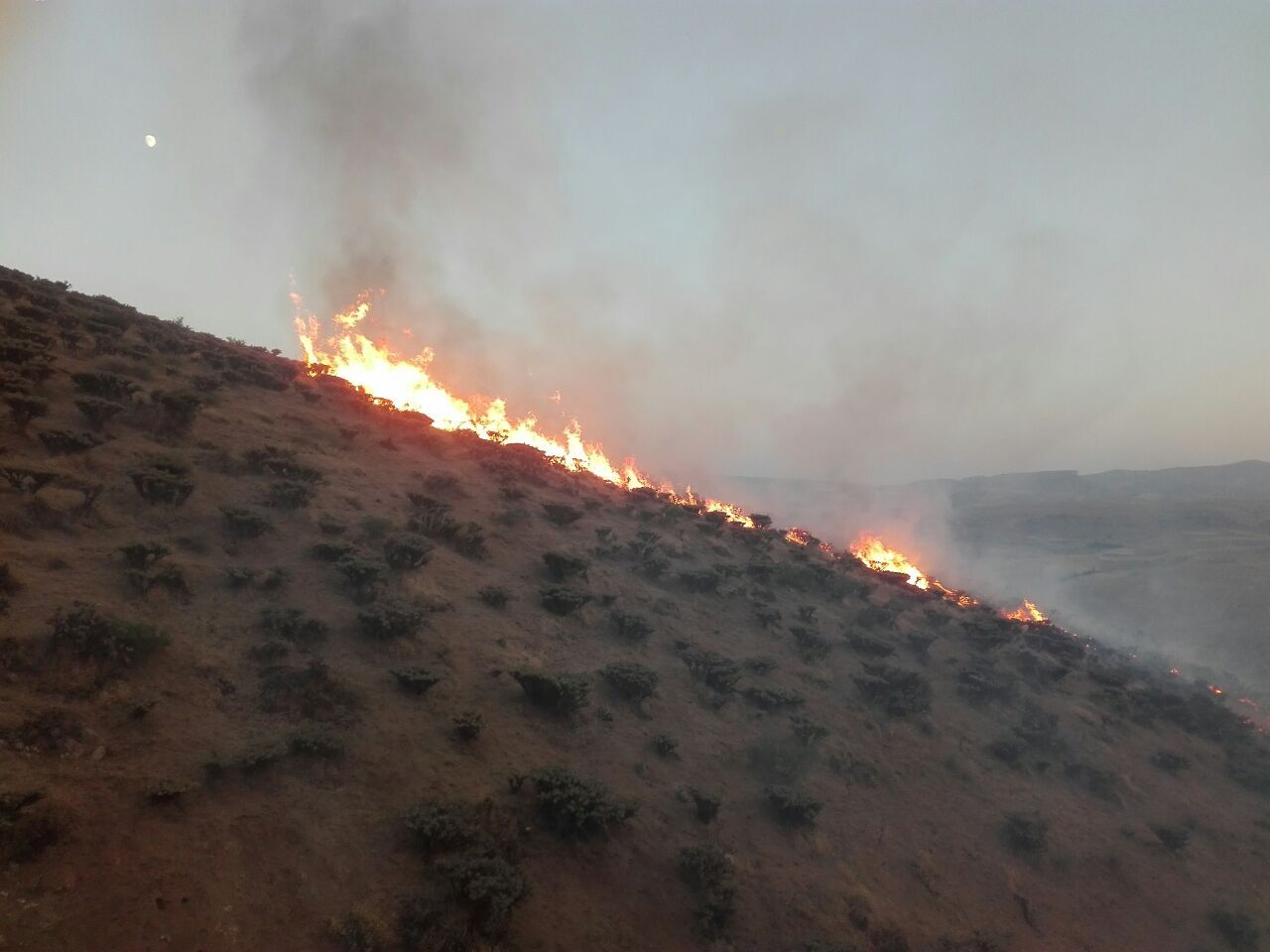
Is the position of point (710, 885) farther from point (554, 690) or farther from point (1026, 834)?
point (1026, 834)

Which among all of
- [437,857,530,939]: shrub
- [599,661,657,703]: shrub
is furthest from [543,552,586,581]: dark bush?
[437,857,530,939]: shrub

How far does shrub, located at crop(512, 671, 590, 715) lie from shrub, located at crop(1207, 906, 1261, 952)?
66.4 ft

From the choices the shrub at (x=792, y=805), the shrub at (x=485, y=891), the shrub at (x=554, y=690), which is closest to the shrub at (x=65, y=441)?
the shrub at (x=554, y=690)

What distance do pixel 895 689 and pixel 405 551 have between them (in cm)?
1928

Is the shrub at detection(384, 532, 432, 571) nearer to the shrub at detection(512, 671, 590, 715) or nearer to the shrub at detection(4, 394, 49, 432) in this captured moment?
the shrub at detection(512, 671, 590, 715)

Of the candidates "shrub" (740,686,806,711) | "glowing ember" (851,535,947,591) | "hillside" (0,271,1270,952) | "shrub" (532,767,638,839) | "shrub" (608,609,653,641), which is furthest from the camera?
"glowing ember" (851,535,947,591)

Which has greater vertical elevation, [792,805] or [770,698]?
[770,698]

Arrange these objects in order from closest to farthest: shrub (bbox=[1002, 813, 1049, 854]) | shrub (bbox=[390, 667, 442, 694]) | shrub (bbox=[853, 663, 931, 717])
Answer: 1. shrub (bbox=[390, 667, 442, 694])
2. shrub (bbox=[1002, 813, 1049, 854])
3. shrub (bbox=[853, 663, 931, 717])

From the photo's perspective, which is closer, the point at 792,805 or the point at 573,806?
the point at 573,806

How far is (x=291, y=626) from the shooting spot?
14844mm

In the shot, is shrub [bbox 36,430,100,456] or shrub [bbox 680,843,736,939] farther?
shrub [bbox 36,430,100,456]

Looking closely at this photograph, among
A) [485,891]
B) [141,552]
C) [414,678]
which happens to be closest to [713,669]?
[414,678]

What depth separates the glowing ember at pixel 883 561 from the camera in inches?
1847

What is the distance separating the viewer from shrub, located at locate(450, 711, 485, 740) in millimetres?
13641
